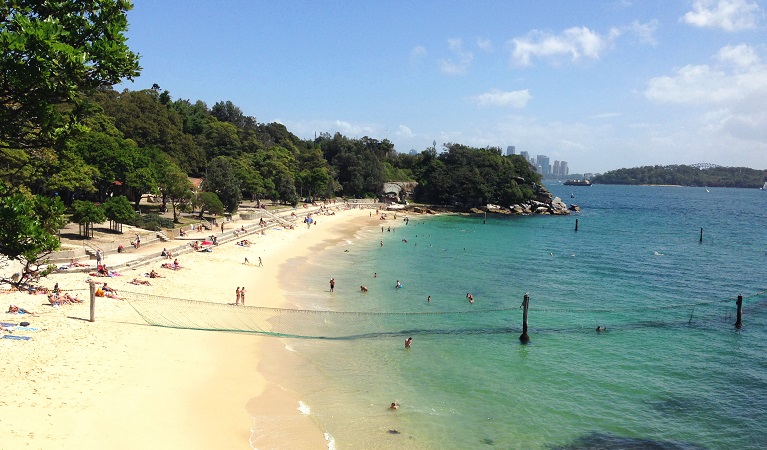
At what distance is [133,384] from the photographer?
17.1 metres

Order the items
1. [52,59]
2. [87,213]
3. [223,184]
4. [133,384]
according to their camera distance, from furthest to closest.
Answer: [223,184] → [87,213] → [133,384] → [52,59]

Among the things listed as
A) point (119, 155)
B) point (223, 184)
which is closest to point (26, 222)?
point (119, 155)

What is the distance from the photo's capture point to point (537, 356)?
80.6 feet

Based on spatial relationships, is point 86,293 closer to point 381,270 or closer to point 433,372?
point 433,372

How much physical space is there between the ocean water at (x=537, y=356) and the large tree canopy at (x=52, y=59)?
1165 cm

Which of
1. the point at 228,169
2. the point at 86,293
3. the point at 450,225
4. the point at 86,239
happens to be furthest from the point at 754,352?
the point at 450,225

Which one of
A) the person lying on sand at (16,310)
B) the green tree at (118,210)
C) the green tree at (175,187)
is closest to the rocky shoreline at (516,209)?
the green tree at (175,187)

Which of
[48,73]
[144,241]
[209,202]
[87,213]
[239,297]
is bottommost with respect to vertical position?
[239,297]

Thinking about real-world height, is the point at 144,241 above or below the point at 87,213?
below

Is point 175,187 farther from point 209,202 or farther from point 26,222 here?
point 26,222

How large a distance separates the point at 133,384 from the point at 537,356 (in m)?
17.4

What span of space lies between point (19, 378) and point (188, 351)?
6.37 metres

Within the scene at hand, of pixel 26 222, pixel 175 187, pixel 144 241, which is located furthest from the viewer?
pixel 175 187

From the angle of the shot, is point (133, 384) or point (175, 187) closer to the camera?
point (133, 384)
